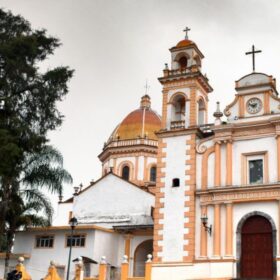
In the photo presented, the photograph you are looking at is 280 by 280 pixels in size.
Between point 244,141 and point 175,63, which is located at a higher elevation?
point 175,63

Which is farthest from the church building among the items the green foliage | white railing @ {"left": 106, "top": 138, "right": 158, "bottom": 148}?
white railing @ {"left": 106, "top": 138, "right": 158, "bottom": 148}

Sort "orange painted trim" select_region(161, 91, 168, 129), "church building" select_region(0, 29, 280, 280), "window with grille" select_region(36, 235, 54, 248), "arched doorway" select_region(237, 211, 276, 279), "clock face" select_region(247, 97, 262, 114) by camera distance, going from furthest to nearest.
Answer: "window with grille" select_region(36, 235, 54, 248)
"orange painted trim" select_region(161, 91, 168, 129)
"clock face" select_region(247, 97, 262, 114)
"church building" select_region(0, 29, 280, 280)
"arched doorway" select_region(237, 211, 276, 279)

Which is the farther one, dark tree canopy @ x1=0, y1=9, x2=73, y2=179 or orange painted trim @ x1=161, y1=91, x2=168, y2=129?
orange painted trim @ x1=161, y1=91, x2=168, y2=129

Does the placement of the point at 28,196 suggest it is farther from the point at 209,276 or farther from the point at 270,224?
the point at 270,224

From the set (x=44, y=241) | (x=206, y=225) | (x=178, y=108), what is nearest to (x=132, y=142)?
(x=44, y=241)

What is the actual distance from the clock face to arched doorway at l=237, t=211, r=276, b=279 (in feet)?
16.6

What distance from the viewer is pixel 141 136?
43.5 metres

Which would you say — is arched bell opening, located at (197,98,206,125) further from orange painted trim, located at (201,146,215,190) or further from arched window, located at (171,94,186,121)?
orange painted trim, located at (201,146,215,190)

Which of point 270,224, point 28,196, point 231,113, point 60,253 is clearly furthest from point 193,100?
point 60,253

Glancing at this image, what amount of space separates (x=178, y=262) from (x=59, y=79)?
10.7 m

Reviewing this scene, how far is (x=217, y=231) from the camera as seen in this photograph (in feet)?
86.9

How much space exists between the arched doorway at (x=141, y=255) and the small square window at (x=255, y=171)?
29.7ft

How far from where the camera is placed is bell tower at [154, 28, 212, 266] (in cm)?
2722

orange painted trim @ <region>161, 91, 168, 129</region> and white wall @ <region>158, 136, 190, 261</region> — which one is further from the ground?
orange painted trim @ <region>161, 91, 168, 129</region>
